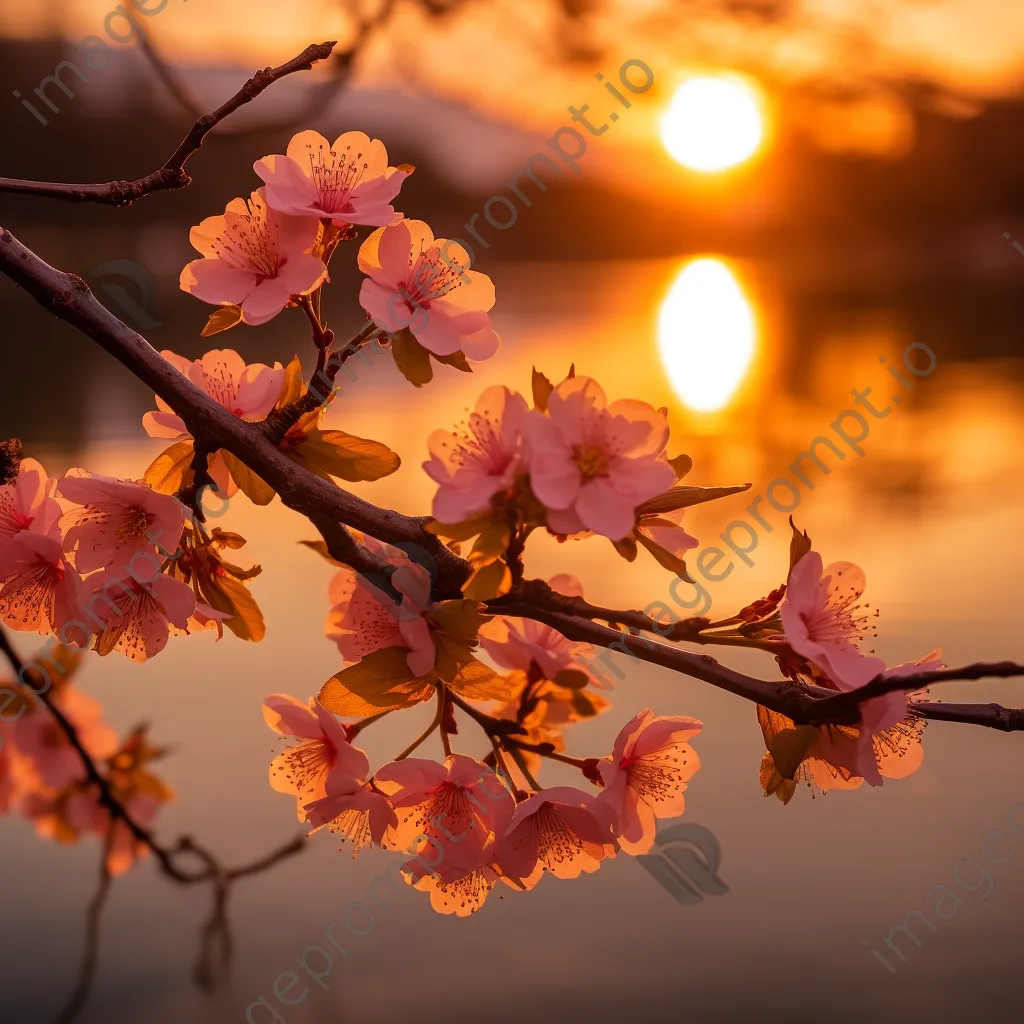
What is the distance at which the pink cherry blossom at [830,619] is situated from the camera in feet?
1.56

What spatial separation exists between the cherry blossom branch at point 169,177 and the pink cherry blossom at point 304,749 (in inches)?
10.3

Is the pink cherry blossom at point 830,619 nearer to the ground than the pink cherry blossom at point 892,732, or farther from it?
farther from it

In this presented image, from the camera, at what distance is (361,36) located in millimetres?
1110

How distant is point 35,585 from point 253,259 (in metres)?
0.21

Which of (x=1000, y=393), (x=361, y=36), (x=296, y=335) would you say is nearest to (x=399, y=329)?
(x=361, y=36)

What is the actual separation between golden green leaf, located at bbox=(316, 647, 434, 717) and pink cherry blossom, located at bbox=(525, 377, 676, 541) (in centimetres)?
13

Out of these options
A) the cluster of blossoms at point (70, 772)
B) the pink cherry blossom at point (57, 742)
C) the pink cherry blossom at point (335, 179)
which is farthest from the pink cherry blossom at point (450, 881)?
the pink cherry blossom at point (57, 742)

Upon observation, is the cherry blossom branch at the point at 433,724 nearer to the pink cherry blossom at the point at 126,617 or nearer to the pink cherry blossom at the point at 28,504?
the pink cherry blossom at the point at 126,617

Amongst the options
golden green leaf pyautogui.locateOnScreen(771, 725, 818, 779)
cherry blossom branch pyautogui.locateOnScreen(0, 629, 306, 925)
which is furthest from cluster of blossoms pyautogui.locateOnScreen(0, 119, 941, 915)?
cherry blossom branch pyautogui.locateOnScreen(0, 629, 306, 925)

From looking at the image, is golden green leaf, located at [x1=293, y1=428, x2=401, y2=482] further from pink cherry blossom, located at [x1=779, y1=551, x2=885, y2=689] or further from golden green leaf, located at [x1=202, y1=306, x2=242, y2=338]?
pink cherry blossom, located at [x1=779, y1=551, x2=885, y2=689]

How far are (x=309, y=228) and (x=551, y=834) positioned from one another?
0.31 metres

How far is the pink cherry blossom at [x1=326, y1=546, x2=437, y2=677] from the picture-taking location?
515mm

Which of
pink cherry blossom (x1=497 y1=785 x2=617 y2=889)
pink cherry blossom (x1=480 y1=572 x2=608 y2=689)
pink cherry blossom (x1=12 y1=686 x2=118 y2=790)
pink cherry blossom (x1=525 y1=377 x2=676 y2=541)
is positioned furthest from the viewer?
pink cherry blossom (x1=12 y1=686 x2=118 y2=790)

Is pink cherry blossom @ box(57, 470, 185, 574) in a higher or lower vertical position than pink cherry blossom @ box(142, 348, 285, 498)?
lower
